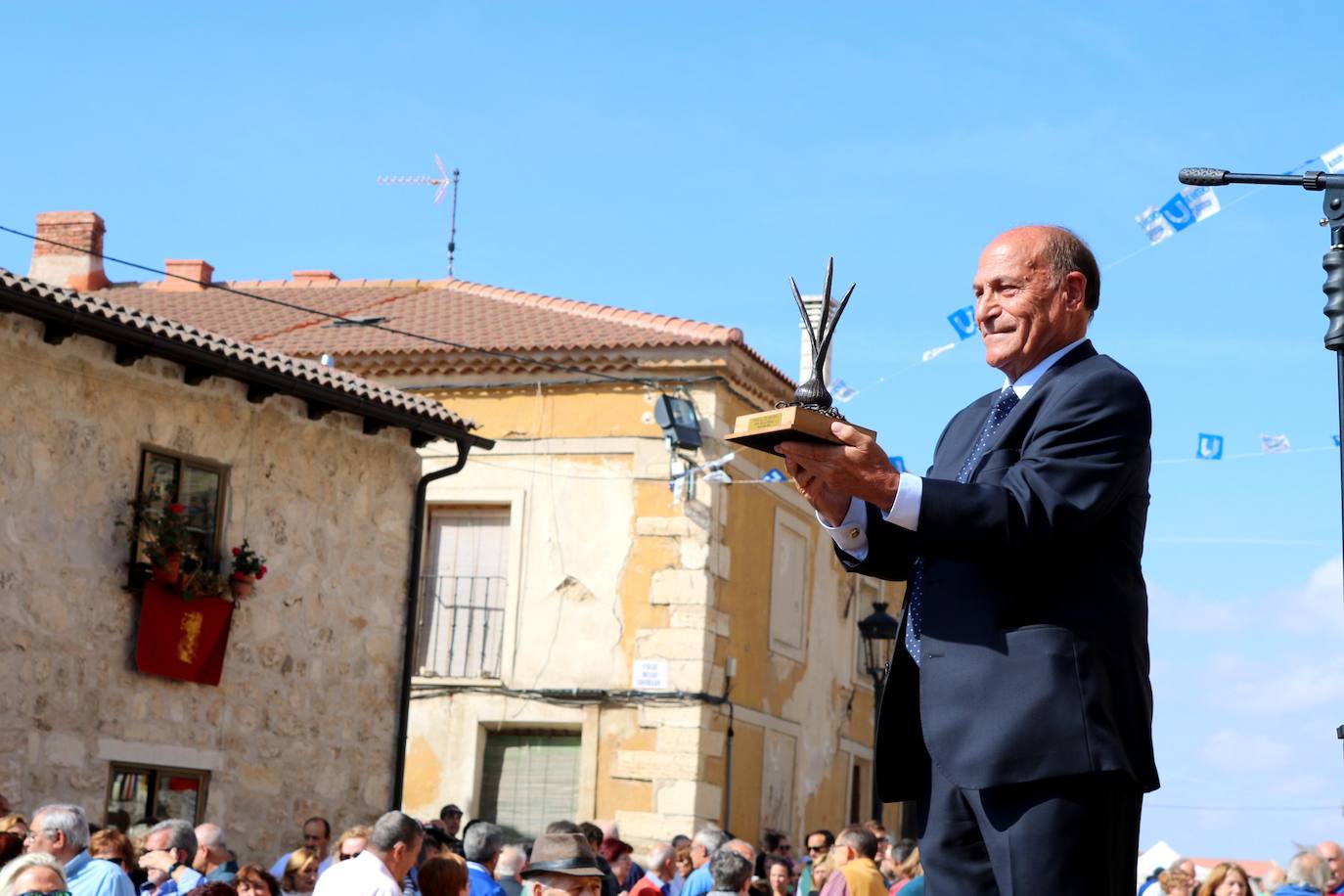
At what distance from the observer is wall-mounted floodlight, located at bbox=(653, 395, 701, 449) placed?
19703 mm

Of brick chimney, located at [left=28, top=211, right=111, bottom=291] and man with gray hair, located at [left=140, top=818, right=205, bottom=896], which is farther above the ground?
brick chimney, located at [left=28, top=211, right=111, bottom=291]

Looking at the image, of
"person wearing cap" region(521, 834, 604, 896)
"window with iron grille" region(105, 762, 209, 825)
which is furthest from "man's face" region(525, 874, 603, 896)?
"window with iron grille" region(105, 762, 209, 825)

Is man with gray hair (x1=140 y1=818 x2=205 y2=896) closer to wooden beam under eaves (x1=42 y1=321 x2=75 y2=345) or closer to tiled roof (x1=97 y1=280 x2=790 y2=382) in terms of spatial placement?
wooden beam under eaves (x1=42 y1=321 x2=75 y2=345)

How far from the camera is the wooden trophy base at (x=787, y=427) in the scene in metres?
2.68

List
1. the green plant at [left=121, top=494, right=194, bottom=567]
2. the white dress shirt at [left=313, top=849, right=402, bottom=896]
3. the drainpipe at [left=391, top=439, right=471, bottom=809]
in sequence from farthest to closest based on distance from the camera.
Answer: the drainpipe at [left=391, top=439, right=471, bottom=809], the green plant at [left=121, top=494, right=194, bottom=567], the white dress shirt at [left=313, top=849, right=402, bottom=896]

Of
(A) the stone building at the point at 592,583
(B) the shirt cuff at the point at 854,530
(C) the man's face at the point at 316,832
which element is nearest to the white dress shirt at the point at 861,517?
(B) the shirt cuff at the point at 854,530

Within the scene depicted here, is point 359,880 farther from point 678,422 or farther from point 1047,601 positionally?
point 678,422

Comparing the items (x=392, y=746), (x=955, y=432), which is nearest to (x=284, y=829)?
(x=392, y=746)

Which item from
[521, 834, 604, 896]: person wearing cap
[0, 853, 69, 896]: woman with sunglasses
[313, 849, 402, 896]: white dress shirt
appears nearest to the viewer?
[521, 834, 604, 896]: person wearing cap

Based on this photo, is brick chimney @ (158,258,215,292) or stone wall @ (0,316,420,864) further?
brick chimney @ (158,258,215,292)

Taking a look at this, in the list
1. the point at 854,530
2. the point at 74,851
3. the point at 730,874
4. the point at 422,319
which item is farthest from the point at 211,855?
the point at 422,319

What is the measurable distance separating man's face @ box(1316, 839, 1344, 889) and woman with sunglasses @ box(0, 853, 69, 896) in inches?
268

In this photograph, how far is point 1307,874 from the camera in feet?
32.1

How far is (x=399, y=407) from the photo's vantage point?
51.3 feet
